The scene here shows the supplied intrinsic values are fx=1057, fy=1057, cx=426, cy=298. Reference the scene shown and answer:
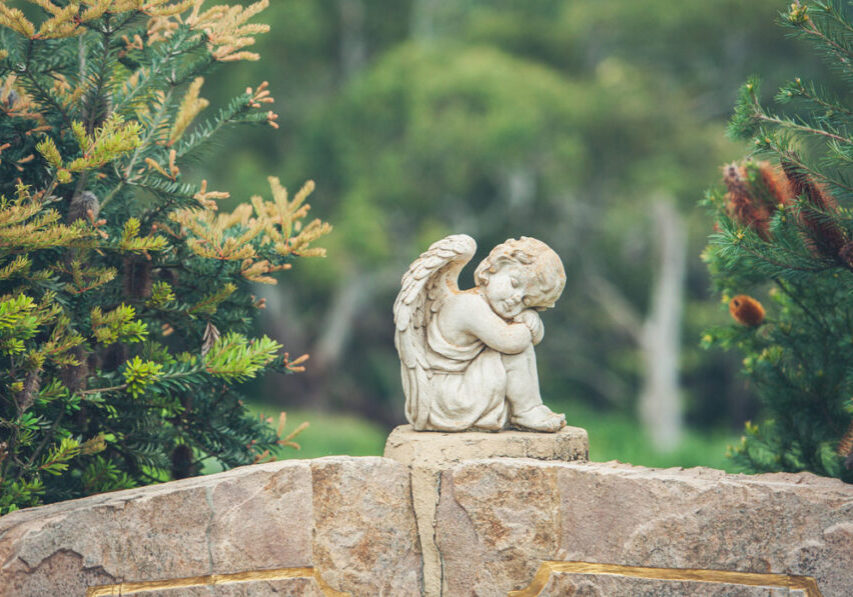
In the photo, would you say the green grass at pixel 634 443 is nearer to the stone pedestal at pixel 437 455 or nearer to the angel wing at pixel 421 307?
the stone pedestal at pixel 437 455

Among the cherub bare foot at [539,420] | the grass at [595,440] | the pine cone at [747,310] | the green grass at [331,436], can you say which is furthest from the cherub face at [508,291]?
the green grass at [331,436]

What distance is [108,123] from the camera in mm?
4953

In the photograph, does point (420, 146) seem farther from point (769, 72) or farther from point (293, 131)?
point (769, 72)

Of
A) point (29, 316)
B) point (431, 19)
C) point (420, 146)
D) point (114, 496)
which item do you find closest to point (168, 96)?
point (29, 316)

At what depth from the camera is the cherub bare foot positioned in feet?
16.6

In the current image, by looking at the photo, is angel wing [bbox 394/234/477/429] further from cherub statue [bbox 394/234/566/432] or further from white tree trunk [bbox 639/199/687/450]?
white tree trunk [bbox 639/199/687/450]

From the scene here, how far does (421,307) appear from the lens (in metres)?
5.12

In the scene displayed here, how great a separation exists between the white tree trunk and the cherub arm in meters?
11.5

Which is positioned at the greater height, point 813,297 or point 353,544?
point 813,297

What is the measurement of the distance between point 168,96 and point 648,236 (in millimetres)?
13339

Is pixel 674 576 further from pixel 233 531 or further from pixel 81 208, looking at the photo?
pixel 81 208

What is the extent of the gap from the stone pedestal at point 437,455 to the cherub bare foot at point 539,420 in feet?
0.17

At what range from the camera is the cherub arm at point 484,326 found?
5.05 metres

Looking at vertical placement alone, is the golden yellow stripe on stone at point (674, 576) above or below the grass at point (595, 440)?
below
